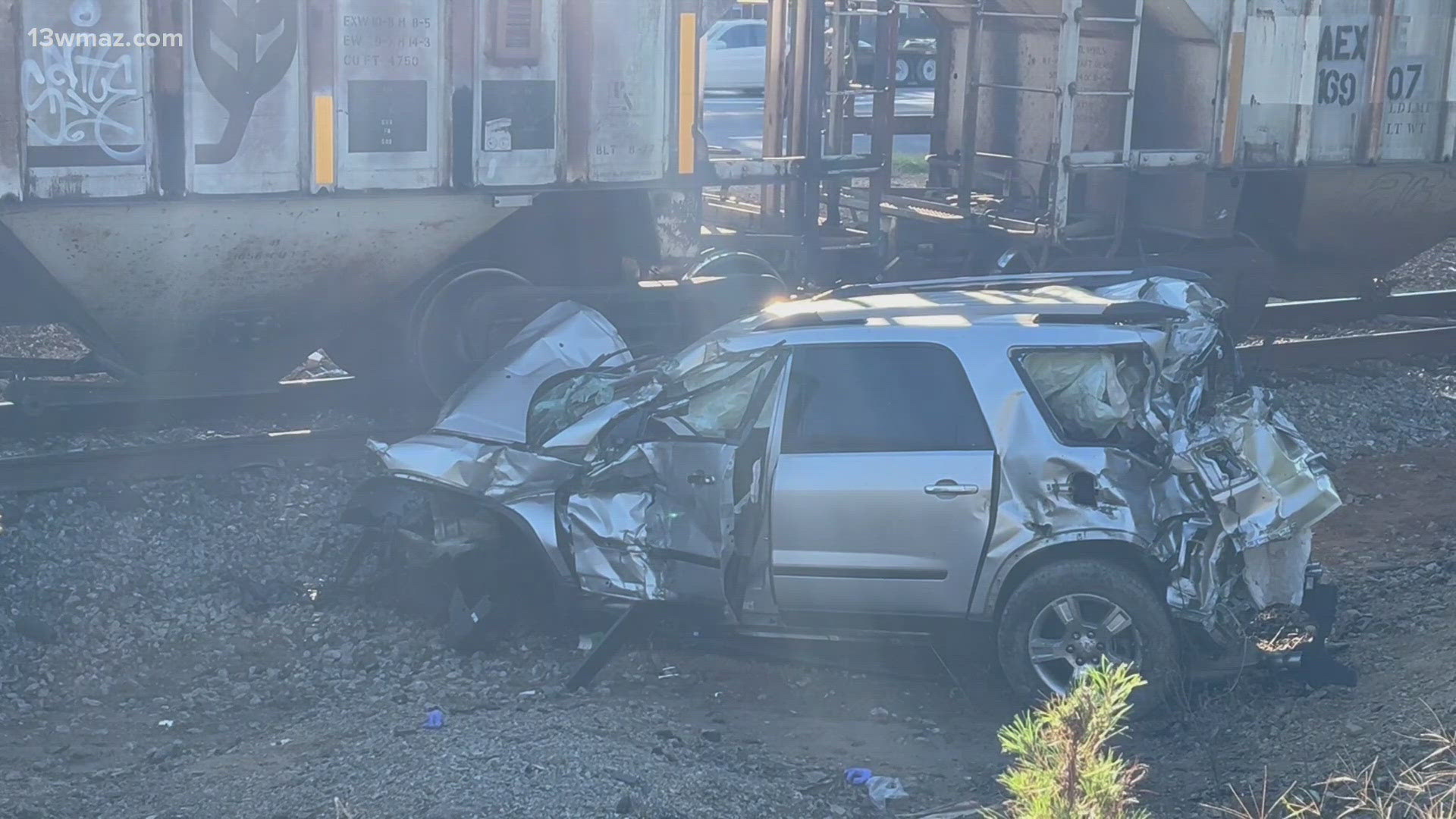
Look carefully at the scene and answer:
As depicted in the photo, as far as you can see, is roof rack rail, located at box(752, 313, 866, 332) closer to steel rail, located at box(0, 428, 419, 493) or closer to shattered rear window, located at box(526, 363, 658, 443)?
shattered rear window, located at box(526, 363, 658, 443)

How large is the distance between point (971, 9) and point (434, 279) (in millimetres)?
4988

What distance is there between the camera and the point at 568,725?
574cm

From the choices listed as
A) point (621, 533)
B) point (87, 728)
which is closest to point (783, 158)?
point (621, 533)

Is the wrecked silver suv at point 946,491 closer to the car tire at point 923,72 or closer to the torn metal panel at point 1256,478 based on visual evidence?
the torn metal panel at point 1256,478

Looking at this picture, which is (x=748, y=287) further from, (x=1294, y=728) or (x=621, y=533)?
(x=1294, y=728)

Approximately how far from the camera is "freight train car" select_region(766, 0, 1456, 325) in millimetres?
11531

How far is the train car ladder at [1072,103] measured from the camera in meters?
11.1

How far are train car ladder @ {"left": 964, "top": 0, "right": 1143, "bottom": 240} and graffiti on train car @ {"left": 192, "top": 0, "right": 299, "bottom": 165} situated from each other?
550cm

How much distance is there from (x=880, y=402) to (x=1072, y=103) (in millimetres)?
5835

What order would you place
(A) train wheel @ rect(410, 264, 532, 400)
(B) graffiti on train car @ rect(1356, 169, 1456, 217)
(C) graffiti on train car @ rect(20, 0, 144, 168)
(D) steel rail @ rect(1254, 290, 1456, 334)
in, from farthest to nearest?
(D) steel rail @ rect(1254, 290, 1456, 334) → (B) graffiti on train car @ rect(1356, 169, 1456, 217) → (A) train wheel @ rect(410, 264, 532, 400) → (C) graffiti on train car @ rect(20, 0, 144, 168)

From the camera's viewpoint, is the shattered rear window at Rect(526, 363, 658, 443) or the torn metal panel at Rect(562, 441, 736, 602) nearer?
the torn metal panel at Rect(562, 441, 736, 602)

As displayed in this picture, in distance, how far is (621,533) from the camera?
251 inches

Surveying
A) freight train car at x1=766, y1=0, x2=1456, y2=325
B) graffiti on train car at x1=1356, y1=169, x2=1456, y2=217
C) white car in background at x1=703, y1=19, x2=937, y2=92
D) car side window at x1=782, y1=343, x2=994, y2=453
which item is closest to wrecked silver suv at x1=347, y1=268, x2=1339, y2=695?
car side window at x1=782, y1=343, x2=994, y2=453

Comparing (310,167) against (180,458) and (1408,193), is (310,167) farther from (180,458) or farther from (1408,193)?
(1408,193)
